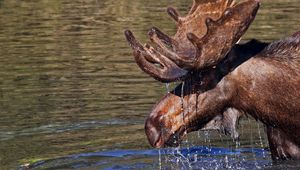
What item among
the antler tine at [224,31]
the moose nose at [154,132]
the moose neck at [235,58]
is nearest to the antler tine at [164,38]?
the antler tine at [224,31]

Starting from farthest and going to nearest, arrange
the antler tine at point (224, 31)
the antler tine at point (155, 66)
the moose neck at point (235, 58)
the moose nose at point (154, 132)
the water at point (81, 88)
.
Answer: the water at point (81, 88) < the moose nose at point (154, 132) < the moose neck at point (235, 58) < the antler tine at point (155, 66) < the antler tine at point (224, 31)

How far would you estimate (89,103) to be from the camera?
1252cm

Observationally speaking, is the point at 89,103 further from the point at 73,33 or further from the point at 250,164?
the point at 73,33

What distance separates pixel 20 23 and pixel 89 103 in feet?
34.2

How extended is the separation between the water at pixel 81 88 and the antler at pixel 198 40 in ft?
7.28

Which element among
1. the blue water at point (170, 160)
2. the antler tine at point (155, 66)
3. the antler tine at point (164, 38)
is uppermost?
the antler tine at point (164, 38)

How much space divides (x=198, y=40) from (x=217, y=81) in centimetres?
61

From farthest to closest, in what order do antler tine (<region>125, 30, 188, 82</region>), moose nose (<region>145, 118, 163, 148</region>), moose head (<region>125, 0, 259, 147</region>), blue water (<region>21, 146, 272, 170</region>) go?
1. blue water (<region>21, 146, 272, 170</region>)
2. moose nose (<region>145, 118, 163, 148</region>)
3. antler tine (<region>125, 30, 188, 82</region>)
4. moose head (<region>125, 0, 259, 147</region>)

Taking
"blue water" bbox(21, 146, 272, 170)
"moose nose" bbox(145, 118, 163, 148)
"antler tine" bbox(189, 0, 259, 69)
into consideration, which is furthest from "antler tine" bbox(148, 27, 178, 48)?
"blue water" bbox(21, 146, 272, 170)

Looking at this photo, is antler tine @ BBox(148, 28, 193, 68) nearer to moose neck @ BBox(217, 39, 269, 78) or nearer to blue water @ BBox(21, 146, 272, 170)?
moose neck @ BBox(217, 39, 269, 78)

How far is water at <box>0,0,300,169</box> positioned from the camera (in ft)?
33.1

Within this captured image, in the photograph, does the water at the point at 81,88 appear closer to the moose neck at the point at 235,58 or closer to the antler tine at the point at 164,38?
the moose neck at the point at 235,58

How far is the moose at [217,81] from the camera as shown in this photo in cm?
731

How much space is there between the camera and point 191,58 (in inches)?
282
